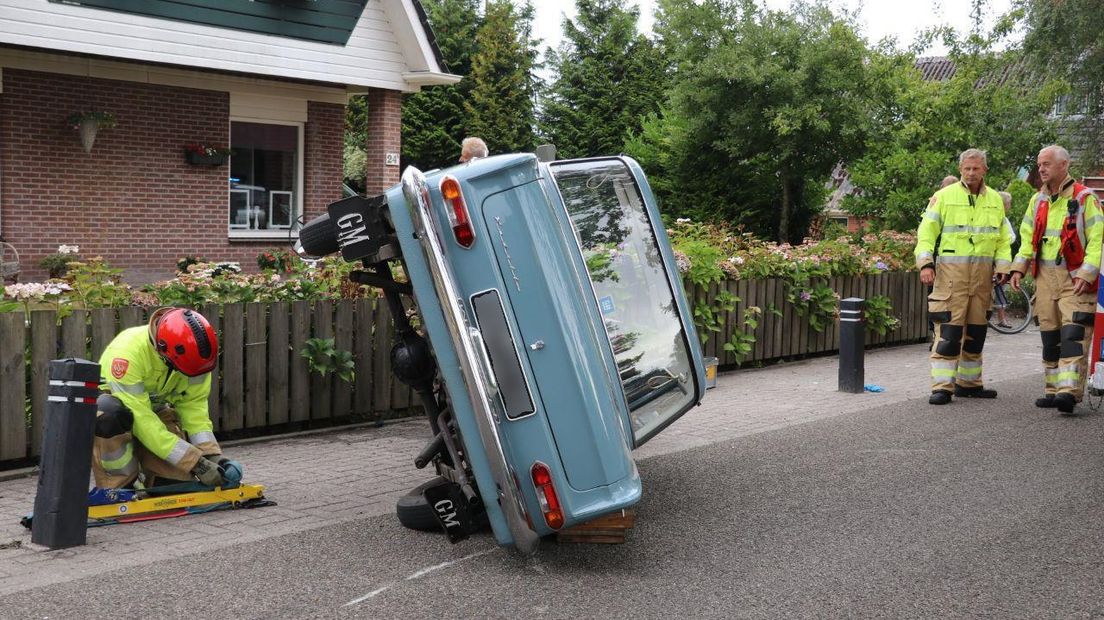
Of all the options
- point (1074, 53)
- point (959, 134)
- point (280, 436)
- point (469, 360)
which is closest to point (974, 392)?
point (280, 436)

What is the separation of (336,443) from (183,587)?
10.5 feet

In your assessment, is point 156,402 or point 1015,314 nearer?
point 156,402

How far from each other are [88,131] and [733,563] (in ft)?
41.2

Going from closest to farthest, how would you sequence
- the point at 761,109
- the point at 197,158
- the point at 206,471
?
the point at 206,471 → the point at 197,158 → the point at 761,109

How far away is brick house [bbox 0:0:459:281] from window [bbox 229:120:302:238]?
22mm

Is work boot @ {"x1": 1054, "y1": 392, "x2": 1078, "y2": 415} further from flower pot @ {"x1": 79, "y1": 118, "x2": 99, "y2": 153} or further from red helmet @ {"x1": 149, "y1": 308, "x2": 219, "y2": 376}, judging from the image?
flower pot @ {"x1": 79, "y1": 118, "x2": 99, "y2": 153}

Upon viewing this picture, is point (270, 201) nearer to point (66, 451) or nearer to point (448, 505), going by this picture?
point (66, 451)

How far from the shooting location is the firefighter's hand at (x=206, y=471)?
5.80 meters

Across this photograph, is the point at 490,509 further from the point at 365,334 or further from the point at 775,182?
the point at 775,182

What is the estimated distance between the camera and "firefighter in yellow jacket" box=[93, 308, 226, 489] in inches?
218

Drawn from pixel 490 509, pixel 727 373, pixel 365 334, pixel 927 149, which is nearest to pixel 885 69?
pixel 927 149

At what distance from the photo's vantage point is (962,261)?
9.64 metres

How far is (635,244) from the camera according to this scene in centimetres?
649

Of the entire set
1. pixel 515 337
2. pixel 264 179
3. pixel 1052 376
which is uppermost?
pixel 264 179
